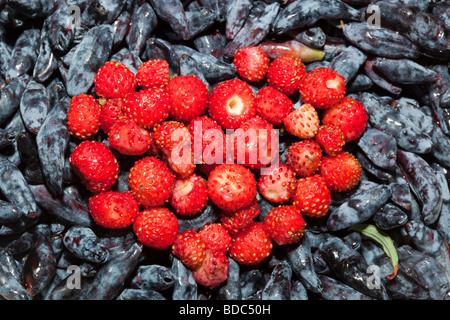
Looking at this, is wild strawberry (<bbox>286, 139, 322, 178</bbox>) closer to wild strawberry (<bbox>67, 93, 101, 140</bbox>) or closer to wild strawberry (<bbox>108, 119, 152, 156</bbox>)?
wild strawberry (<bbox>108, 119, 152, 156</bbox>)

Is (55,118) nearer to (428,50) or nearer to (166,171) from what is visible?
(166,171)

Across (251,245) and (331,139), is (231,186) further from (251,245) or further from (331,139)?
(331,139)

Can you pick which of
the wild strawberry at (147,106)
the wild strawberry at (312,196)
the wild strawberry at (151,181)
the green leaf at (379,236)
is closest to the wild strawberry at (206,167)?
the wild strawberry at (151,181)

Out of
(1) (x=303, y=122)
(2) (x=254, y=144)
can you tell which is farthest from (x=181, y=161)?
(1) (x=303, y=122)

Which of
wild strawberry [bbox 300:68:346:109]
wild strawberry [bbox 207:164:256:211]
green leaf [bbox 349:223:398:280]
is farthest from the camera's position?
green leaf [bbox 349:223:398:280]

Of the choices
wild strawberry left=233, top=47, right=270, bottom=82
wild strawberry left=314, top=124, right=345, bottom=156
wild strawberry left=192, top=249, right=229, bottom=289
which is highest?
wild strawberry left=233, top=47, right=270, bottom=82

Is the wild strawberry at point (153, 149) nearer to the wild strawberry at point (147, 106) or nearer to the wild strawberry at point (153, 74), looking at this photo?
the wild strawberry at point (147, 106)

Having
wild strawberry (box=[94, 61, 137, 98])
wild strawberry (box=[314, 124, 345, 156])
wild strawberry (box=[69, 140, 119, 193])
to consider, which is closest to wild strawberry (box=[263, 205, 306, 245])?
Answer: wild strawberry (box=[314, 124, 345, 156])
